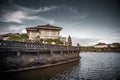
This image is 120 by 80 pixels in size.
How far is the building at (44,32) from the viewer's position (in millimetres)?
40750

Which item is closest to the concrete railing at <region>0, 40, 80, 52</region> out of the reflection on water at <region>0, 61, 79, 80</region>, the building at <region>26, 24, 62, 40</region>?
the reflection on water at <region>0, 61, 79, 80</region>

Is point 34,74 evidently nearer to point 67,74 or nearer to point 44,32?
point 67,74

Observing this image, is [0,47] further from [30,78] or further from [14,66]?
[30,78]

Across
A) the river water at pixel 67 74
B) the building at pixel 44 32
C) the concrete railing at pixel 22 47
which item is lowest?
the river water at pixel 67 74

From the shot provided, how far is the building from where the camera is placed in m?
40.8

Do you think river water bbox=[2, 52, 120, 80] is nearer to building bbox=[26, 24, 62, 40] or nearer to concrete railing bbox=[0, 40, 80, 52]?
concrete railing bbox=[0, 40, 80, 52]

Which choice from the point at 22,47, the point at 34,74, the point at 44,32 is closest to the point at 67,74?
the point at 34,74

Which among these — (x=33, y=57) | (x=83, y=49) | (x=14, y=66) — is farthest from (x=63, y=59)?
(x=83, y=49)

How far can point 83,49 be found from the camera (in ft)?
444

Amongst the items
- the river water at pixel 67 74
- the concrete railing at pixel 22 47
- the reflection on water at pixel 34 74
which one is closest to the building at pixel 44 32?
the concrete railing at pixel 22 47

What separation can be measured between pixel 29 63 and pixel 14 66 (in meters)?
2.61

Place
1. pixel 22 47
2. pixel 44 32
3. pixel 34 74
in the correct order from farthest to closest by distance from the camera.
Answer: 1. pixel 44 32
2. pixel 22 47
3. pixel 34 74

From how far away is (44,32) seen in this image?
41.1 m

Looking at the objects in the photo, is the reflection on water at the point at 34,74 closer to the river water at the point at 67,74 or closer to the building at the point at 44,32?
the river water at the point at 67,74
